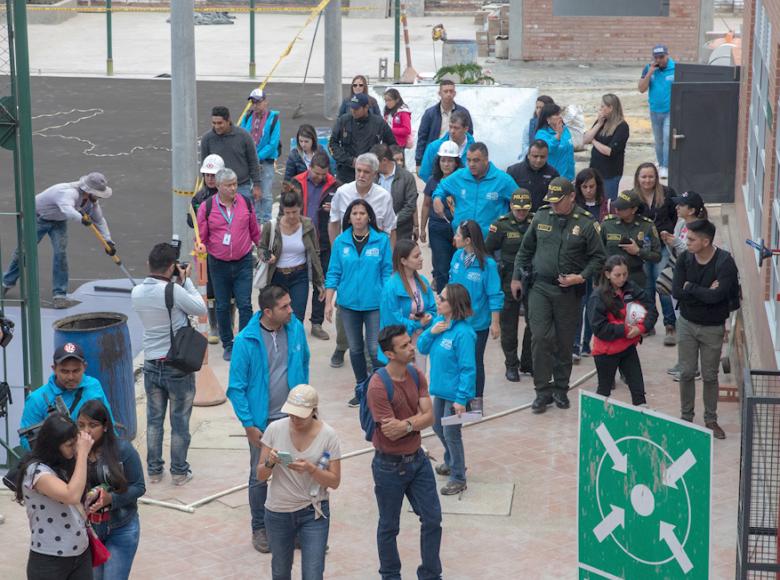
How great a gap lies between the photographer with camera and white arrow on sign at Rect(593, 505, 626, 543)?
15.9 ft

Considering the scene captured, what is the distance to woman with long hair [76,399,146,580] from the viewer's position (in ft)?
24.0

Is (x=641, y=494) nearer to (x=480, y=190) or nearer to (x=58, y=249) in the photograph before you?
(x=480, y=190)

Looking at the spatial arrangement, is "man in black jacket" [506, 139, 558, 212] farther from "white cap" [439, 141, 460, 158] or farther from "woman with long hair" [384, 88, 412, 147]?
"woman with long hair" [384, 88, 412, 147]

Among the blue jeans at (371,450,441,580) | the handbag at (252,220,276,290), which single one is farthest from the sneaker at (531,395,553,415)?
the blue jeans at (371,450,441,580)

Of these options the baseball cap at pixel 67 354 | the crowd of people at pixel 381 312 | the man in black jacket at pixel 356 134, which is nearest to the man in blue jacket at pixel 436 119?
the crowd of people at pixel 381 312

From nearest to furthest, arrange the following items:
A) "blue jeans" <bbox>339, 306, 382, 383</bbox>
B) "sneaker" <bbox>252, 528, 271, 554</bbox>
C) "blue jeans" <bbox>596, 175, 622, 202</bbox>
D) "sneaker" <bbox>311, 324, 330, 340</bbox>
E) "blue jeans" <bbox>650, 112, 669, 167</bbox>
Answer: "sneaker" <bbox>252, 528, 271, 554</bbox> < "blue jeans" <bbox>339, 306, 382, 383</bbox> < "sneaker" <bbox>311, 324, 330, 340</bbox> < "blue jeans" <bbox>596, 175, 622, 202</bbox> < "blue jeans" <bbox>650, 112, 669, 167</bbox>

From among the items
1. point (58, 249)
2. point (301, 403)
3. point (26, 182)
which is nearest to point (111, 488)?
point (301, 403)

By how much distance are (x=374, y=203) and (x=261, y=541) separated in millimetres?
4266

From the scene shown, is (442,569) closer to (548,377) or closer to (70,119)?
(548,377)

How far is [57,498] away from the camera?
22.9ft

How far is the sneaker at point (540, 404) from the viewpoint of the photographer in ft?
38.1

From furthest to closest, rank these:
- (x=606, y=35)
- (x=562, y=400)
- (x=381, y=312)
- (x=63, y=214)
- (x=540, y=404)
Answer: (x=606, y=35) < (x=63, y=214) < (x=562, y=400) < (x=540, y=404) < (x=381, y=312)

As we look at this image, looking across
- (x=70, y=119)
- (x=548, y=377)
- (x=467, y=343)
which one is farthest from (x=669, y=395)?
(x=70, y=119)

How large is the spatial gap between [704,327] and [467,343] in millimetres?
2309
